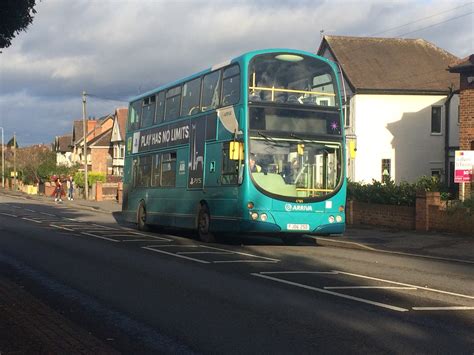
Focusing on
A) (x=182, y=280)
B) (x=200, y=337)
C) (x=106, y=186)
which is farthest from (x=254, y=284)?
(x=106, y=186)

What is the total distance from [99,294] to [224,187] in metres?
6.57

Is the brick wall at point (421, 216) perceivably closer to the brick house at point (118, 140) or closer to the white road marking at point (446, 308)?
the white road marking at point (446, 308)

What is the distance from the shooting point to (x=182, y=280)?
9.44 metres

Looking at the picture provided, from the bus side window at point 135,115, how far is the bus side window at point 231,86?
6448 mm

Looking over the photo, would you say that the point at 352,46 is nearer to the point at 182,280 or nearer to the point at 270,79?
the point at 270,79

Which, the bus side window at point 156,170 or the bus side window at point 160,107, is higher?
the bus side window at point 160,107

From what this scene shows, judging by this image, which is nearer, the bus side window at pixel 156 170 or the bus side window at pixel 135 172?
the bus side window at pixel 156 170

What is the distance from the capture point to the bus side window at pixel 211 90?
15172 mm

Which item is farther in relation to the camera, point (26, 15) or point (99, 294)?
point (26, 15)

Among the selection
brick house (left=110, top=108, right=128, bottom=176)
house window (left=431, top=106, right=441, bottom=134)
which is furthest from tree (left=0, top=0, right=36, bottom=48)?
brick house (left=110, top=108, right=128, bottom=176)

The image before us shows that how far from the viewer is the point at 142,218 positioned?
65.5 ft

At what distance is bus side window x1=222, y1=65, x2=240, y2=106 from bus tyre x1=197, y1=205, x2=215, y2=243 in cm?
294

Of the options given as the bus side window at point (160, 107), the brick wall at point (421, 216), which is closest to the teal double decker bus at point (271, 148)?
the bus side window at point (160, 107)

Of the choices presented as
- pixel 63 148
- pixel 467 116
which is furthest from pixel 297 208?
pixel 63 148
